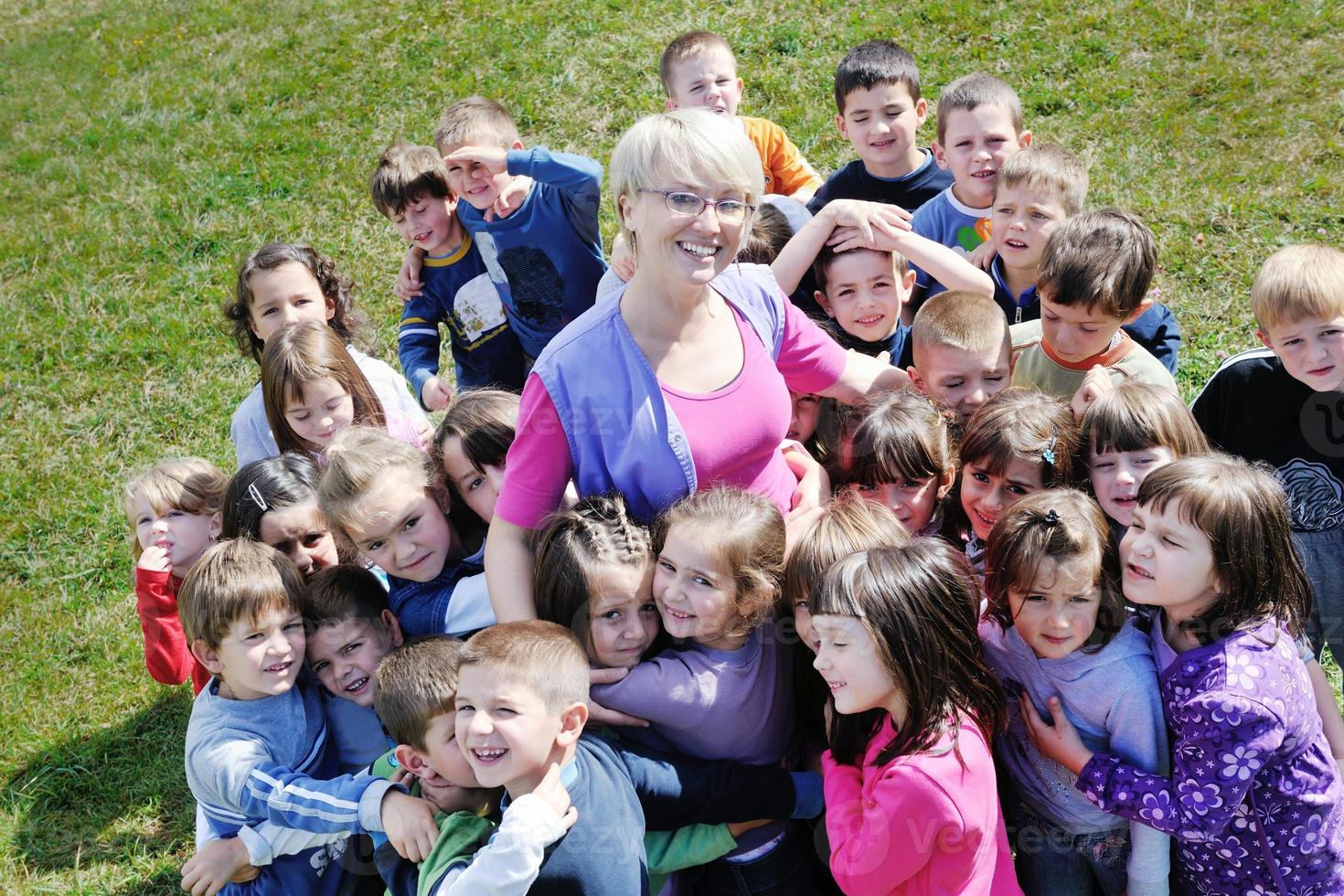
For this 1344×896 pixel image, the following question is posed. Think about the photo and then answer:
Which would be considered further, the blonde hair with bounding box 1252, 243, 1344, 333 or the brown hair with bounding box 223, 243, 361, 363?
the brown hair with bounding box 223, 243, 361, 363

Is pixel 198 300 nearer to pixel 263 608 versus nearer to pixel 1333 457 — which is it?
pixel 263 608

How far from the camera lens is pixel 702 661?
2.80 m

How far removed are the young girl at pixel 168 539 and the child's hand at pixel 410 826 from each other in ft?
4.34

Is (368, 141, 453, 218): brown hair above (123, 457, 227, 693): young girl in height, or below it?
above

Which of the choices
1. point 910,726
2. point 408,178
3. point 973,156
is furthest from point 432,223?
point 910,726

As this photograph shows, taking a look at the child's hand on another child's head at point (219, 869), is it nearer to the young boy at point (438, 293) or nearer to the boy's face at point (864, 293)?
the young boy at point (438, 293)

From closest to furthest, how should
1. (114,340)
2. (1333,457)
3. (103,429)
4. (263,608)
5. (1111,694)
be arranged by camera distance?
(1111,694)
(263,608)
(1333,457)
(103,429)
(114,340)

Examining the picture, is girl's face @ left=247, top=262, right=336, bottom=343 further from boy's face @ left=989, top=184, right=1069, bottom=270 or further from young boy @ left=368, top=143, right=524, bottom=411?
boy's face @ left=989, top=184, right=1069, bottom=270

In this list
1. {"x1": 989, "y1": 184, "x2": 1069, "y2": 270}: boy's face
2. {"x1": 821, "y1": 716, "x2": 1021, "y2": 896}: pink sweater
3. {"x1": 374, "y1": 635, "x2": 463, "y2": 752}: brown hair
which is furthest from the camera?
{"x1": 989, "y1": 184, "x2": 1069, "y2": 270}: boy's face

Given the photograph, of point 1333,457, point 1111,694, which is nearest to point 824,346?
point 1111,694

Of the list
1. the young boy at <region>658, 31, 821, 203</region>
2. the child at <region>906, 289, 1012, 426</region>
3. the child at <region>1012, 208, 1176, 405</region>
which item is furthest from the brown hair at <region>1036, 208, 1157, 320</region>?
the young boy at <region>658, 31, 821, 203</region>

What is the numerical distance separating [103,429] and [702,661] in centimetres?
496

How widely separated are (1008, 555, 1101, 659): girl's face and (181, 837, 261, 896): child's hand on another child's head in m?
2.25

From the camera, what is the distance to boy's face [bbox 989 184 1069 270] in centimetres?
391
